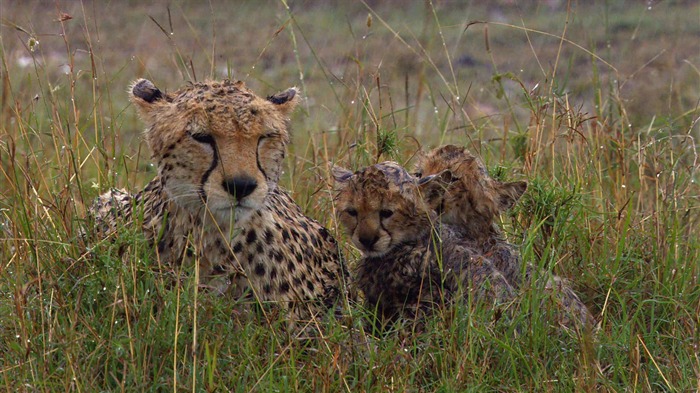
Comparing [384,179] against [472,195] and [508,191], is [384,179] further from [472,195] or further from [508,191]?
[508,191]

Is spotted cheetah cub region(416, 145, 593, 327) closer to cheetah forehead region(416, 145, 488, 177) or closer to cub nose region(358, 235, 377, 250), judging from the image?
cheetah forehead region(416, 145, 488, 177)

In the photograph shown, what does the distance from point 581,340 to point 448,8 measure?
7956 mm

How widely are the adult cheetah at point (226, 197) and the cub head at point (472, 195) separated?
47 cm

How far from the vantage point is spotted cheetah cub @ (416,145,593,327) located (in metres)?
4.10

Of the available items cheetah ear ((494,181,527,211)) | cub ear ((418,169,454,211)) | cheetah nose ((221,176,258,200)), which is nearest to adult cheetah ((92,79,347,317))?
cheetah nose ((221,176,258,200))

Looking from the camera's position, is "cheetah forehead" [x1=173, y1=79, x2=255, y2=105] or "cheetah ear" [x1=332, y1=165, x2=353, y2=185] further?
"cheetah ear" [x1=332, y1=165, x2=353, y2=185]

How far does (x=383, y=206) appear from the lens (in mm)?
3928

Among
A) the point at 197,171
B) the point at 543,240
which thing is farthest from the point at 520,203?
the point at 197,171

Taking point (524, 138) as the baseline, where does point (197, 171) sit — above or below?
above

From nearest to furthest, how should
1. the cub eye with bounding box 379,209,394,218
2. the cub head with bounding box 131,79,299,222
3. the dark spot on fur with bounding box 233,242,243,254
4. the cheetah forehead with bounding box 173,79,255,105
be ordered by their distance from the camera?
the cub head with bounding box 131,79,299,222, the cheetah forehead with bounding box 173,79,255,105, the dark spot on fur with bounding box 233,242,243,254, the cub eye with bounding box 379,209,394,218

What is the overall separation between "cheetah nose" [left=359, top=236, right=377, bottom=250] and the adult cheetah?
8.0 inches

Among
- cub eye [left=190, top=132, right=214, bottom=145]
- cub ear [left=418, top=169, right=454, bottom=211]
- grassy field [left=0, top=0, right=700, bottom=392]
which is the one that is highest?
cub eye [left=190, top=132, right=214, bottom=145]

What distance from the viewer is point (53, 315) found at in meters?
3.66

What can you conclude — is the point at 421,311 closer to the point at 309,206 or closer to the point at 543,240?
the point at 543,240
